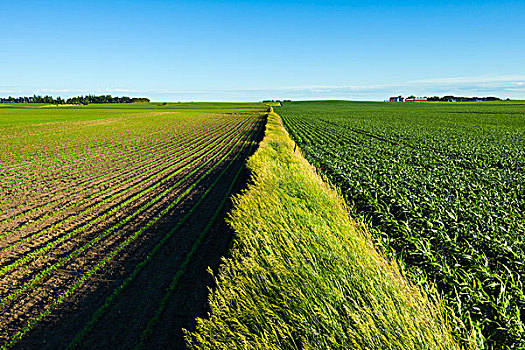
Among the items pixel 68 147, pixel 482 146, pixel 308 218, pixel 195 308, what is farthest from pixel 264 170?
pixel 68 147

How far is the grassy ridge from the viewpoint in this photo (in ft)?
8.49

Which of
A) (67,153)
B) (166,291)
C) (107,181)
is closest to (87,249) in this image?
(166,291)

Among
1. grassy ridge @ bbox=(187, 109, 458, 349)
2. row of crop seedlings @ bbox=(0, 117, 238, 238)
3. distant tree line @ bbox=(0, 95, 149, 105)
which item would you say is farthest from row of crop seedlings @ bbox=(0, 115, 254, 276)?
distant tree line @ bbox=(0, 95, 149, 105)

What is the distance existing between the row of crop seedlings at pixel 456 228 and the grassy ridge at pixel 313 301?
0.65 meters

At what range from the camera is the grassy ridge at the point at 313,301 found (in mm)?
2588

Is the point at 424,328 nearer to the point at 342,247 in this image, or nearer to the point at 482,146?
the point at 342,247

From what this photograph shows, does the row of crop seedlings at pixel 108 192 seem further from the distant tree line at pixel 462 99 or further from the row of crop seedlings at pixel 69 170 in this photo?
the distant tree line at pixel 462 99

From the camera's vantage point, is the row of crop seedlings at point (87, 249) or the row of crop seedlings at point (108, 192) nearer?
the row of crop seedlings at point (87, 249)

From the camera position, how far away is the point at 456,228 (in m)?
6.90

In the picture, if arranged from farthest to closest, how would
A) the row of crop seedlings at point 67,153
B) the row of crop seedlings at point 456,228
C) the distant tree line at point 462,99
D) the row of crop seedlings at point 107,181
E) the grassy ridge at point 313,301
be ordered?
1. the distant tree line at point 462,99
2. the row of crop seedlings at point 67,153
3. the row of crop seedlings at point 107,181
4. the row of crop seedlings at point 456,228
5. the grassy ridge at point 313,301

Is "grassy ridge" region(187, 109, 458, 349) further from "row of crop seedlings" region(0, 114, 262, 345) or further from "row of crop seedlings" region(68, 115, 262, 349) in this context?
"row of crop seedlings" region(0, 114, 262, 345)

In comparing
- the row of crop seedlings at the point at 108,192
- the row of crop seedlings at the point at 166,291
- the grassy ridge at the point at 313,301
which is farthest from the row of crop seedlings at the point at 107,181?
the grassy ridge at the point at 313,301

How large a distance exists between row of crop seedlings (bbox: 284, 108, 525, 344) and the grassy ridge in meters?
0.65

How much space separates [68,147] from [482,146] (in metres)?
32.4
